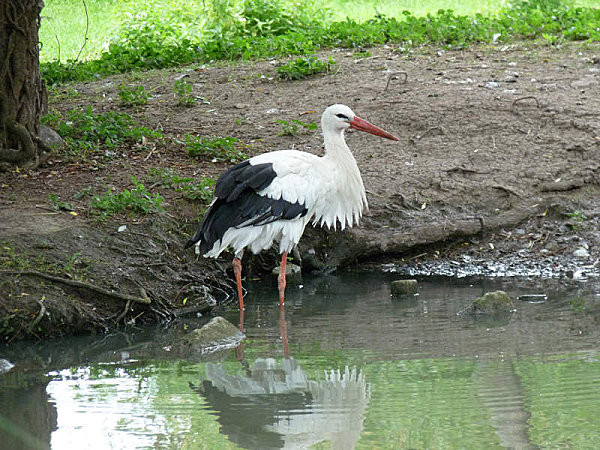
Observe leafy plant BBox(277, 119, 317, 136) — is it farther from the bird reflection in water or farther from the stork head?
the bird reflection in water

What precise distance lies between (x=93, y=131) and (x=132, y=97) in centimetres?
126

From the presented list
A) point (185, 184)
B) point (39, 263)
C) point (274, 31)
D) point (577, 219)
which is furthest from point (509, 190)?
point (274, 31)

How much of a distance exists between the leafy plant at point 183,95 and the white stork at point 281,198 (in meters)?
3.00

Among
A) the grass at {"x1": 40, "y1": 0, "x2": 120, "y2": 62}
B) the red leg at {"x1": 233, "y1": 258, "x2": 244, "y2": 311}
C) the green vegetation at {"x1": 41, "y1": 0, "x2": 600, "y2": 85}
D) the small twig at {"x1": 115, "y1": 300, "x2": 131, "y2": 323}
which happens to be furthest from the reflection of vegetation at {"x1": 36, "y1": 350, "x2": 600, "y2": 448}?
the grass at {"x1": 40, "y1": 0, "x2": 120, "y2": 62}

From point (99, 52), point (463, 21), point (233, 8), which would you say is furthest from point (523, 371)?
point (99, 52)

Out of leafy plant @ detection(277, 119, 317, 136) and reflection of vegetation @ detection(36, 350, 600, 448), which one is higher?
leafy plant @ detection(277, 119, 317, 136)

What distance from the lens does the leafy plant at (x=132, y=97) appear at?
10031 mm

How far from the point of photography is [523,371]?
503 centimetres

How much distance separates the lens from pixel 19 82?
26.9 feet

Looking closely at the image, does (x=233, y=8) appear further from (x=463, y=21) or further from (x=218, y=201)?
(x=218, y=201)

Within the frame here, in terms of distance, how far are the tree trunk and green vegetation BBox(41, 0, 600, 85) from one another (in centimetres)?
383

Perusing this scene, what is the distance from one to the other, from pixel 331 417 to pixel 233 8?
9854mm

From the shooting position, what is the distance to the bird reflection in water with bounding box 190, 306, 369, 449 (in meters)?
4.33

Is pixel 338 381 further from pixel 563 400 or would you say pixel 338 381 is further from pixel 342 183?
pixel 342 183
